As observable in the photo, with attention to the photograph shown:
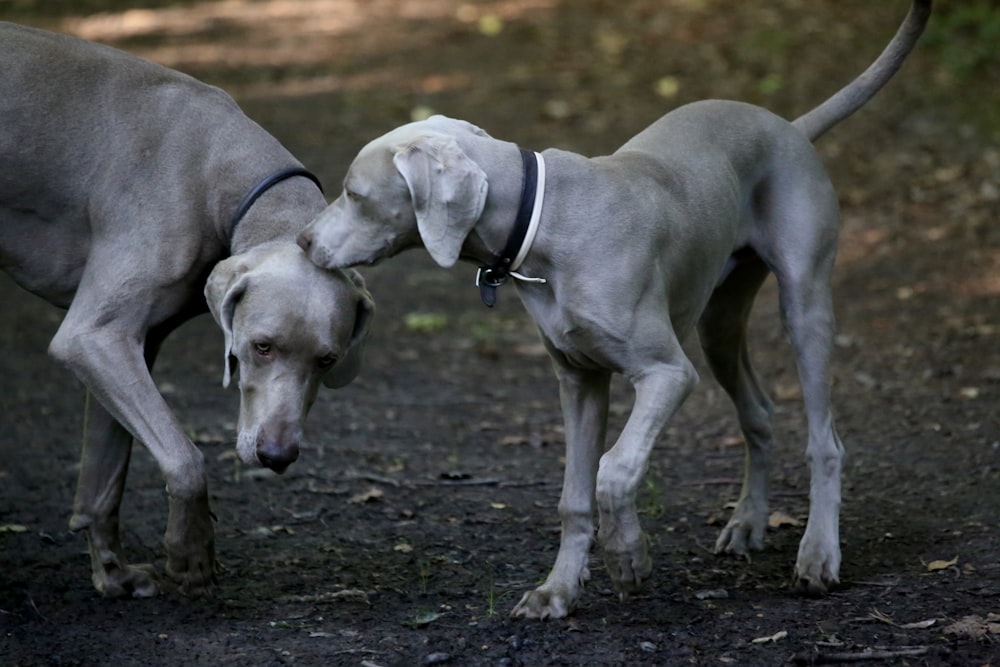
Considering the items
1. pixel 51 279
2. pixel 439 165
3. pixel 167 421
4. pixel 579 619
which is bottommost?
pixel 579 619

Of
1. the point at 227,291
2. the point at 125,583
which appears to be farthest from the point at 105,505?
the point at 227,291

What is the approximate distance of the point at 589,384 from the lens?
464 cm

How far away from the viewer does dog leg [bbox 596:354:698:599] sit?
13.5 ft

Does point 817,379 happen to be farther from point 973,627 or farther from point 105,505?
point 105,505

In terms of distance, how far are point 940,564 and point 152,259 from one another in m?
2.83

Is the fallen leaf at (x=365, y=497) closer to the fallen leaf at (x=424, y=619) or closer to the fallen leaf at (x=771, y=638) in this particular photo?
the fallen leaf at (x=424, y=619)

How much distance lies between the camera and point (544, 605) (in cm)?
443

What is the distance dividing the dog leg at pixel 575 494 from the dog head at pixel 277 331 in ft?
2.50

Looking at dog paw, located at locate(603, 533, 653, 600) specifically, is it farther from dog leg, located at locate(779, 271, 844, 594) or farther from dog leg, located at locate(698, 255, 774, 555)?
dog leg, located at locate(698, 255, 774, 555)

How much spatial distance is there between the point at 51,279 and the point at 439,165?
5.31 feet

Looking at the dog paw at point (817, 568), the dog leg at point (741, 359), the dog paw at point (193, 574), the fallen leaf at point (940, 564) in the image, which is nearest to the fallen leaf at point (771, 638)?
the dog paw at point (817, 568)

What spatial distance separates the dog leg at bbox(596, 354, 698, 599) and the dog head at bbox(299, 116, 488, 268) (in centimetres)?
74

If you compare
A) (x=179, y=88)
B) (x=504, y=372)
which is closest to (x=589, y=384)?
(x=179, y=88)

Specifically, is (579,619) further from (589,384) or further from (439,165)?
(439,165)
